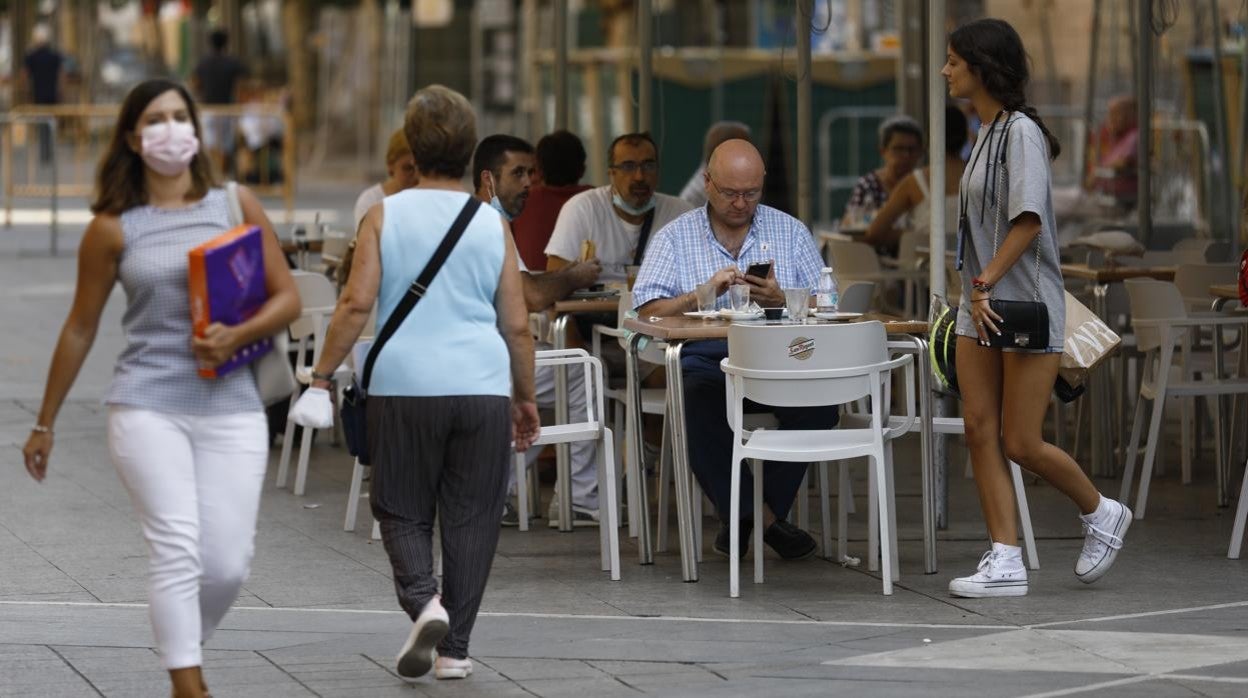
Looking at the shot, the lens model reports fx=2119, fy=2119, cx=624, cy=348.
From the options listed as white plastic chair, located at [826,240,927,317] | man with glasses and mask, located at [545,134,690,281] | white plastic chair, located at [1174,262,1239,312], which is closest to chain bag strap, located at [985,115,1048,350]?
man with glasses and mask, located at [545,134,690,281]

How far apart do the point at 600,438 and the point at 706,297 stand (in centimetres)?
65

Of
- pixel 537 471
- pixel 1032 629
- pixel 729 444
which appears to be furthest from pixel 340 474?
pixel 1032 629

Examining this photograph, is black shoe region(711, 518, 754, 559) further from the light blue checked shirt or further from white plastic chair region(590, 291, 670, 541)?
the light blue checked shirt

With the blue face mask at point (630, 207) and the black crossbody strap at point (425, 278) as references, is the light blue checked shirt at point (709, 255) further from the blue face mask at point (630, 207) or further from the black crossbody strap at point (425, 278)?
the black crossbody strap at point (425, 278)

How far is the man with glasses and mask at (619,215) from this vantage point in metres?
8.75

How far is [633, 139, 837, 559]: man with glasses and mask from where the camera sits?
7.40m

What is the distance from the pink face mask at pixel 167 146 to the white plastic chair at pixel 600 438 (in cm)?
228

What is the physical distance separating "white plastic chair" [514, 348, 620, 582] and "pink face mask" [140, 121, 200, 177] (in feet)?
7.48

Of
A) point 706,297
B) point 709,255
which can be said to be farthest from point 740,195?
point 706,297

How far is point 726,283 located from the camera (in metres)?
7.42

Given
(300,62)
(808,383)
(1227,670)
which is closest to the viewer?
(1227,670)

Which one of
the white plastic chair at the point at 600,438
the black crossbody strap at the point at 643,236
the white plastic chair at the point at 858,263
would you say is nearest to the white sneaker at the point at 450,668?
the white plastic chair at the point at 600,438

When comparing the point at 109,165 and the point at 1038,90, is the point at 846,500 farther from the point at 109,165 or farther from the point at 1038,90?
the point at 1038,90

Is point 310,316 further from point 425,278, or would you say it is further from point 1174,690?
point 1174,690
